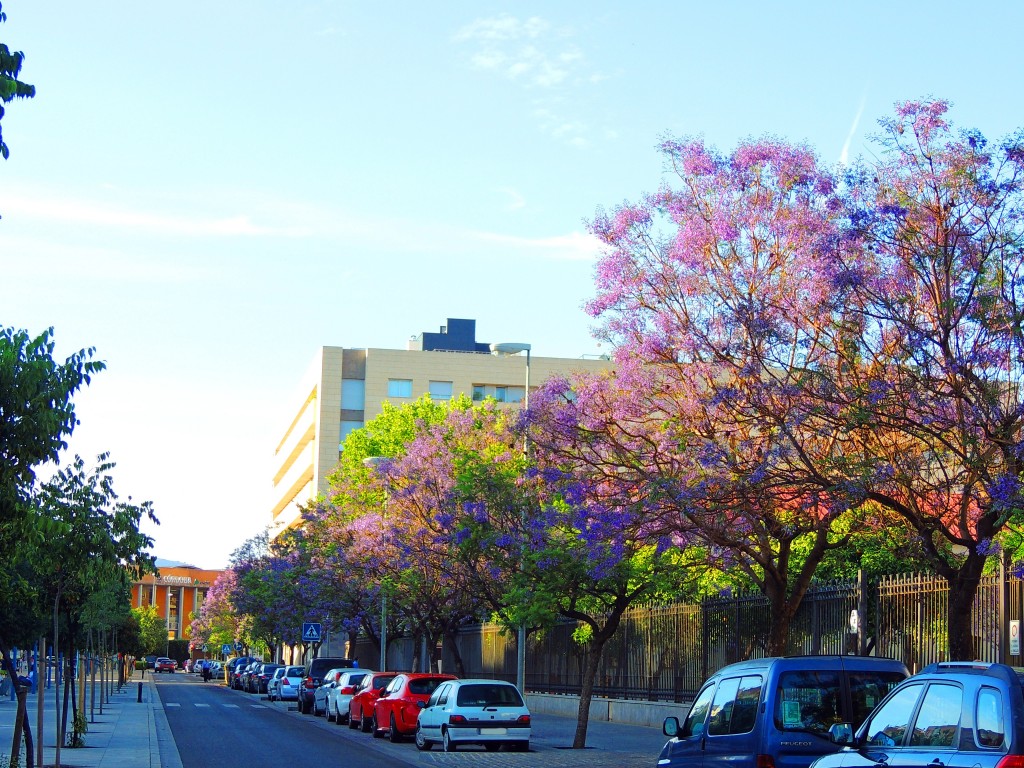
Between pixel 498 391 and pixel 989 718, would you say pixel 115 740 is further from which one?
pixel 498 391

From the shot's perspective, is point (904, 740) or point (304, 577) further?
point (304, 577)

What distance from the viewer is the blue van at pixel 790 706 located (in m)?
11.3

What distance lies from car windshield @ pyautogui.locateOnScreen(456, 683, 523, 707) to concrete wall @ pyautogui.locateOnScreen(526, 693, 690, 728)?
12.1 feet

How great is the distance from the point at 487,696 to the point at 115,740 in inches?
346

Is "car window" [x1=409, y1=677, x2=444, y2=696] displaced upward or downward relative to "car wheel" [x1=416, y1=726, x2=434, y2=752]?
upward

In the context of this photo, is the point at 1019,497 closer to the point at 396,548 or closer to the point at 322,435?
the point at 396,548

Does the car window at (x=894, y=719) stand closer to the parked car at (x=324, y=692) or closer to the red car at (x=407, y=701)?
the red car at (x=407, y=701)

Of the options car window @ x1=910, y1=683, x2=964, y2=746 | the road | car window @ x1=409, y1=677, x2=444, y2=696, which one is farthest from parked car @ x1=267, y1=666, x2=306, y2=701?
car window @ x1=910, y1=683, x2=964, y2=746

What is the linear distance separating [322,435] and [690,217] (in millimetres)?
69056

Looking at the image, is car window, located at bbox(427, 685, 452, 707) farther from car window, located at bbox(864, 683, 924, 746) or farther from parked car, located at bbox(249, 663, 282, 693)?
parked car, located at bbox(249, 663, 282, 693)

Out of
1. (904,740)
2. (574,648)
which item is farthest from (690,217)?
(574,648)

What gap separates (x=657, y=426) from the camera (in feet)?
64.7

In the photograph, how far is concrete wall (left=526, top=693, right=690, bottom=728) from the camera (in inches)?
1179

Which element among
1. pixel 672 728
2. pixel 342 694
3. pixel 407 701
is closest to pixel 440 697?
pixel 407 701
